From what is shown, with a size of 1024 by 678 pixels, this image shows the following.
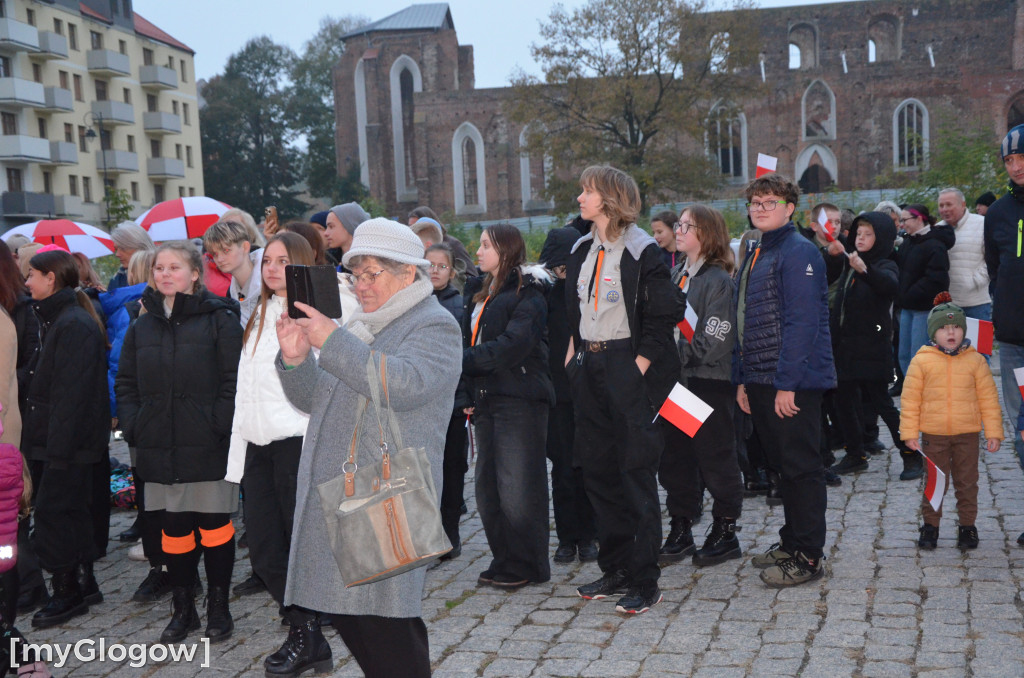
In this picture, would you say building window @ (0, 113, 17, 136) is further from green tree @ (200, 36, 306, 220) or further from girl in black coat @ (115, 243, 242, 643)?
girl in black coat @ (115, 243, 242, 643)

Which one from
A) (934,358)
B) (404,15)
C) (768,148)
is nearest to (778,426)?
(934,358)

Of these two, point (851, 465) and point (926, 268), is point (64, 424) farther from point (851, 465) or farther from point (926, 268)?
point (926, 268)

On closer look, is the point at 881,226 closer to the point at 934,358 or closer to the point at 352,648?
the point at 934,358

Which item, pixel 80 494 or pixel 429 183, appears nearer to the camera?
pixel 80 494

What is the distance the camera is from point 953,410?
6.38 metres

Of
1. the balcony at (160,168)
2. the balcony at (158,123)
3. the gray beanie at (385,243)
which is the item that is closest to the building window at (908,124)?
the balcony at (160,168)

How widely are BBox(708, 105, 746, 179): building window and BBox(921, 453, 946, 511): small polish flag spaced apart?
4289cm

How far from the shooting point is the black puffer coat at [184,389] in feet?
17.7

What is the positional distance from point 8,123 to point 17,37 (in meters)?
3.97

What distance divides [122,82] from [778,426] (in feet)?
194

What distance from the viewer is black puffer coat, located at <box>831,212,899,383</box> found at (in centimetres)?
859

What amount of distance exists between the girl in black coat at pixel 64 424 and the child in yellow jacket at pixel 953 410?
4860mm

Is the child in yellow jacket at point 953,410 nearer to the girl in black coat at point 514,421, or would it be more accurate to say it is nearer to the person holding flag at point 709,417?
the person holding flag at point 709,417

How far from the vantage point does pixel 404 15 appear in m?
65.7
